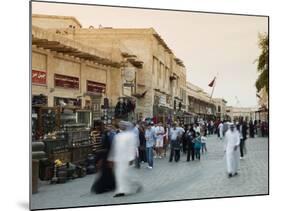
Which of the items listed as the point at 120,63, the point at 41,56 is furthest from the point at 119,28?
the point at 41,56

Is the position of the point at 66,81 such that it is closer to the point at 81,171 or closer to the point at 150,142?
the point at 81,171

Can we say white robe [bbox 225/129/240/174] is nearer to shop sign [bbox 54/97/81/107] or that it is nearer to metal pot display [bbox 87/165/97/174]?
metal pot display [bbox 87/165/97/174]

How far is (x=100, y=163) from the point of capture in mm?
6137

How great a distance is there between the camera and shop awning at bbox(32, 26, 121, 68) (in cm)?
577

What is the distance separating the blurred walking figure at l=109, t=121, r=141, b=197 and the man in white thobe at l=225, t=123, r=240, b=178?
52.8 inches

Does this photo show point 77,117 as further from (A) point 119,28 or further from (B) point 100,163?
(A) point 119,28

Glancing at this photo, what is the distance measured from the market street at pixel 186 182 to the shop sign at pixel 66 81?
1.11 meters

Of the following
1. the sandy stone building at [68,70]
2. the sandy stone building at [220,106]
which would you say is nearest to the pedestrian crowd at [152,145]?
the sandy stone building at [220,106]

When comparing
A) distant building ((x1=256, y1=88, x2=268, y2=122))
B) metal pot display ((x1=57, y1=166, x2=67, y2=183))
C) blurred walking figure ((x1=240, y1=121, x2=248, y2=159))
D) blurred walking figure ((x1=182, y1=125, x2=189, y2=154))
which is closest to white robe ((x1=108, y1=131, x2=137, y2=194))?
metal pot display ((x1=57, y1=166, x2=67, y2=183))

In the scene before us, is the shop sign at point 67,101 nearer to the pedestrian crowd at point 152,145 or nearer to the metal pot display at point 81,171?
the pedestrian crowd at point 152,145

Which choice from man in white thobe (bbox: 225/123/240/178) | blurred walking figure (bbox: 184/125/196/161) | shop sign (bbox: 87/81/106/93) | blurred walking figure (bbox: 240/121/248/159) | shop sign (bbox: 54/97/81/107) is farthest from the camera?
blurred walking figure (bbox: 240/121/248/159)

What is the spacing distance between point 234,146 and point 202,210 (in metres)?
1.07

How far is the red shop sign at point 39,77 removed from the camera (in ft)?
18.8

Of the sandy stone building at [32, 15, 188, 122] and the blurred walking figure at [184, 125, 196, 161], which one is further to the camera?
the blurred walking figure at [184, 125, 196, 161]
